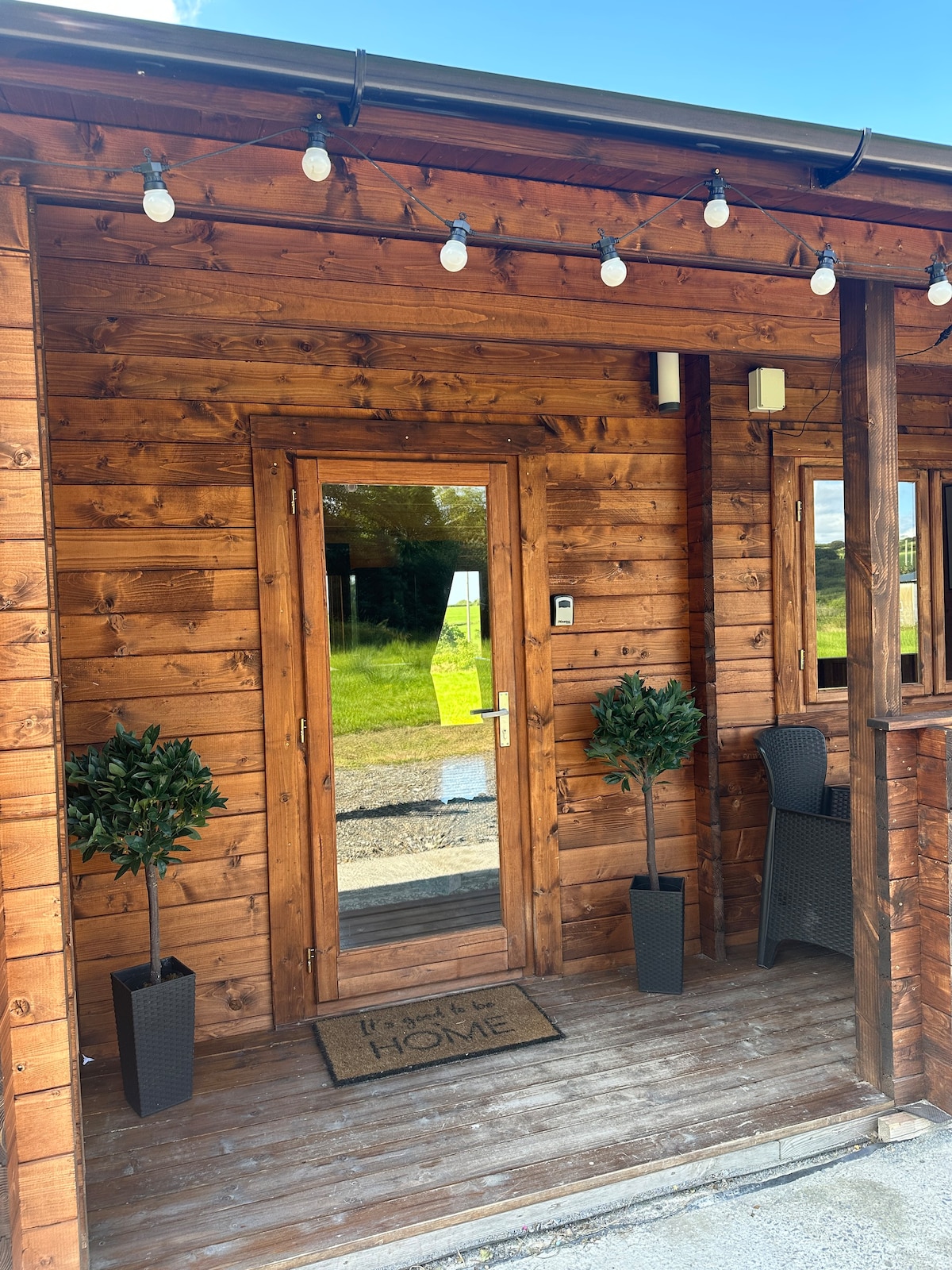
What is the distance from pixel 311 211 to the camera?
81.0 inches

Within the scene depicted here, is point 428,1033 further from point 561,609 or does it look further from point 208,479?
point 208,479

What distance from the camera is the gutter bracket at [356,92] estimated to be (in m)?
1.71

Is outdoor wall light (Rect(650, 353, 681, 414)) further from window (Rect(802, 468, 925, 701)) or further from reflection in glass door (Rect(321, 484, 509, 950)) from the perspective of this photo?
reflection in glass door (Rect(321, 484, 509, 950))

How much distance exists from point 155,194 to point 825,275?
162 centimetres

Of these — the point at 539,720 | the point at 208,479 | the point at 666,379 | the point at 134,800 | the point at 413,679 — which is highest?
A: the point at 666,379

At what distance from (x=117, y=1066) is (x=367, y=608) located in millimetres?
1715

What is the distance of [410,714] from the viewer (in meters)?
3.30

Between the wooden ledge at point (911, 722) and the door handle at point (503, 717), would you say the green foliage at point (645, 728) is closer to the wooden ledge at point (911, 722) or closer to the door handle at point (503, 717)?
the door handle at point (503, 717)

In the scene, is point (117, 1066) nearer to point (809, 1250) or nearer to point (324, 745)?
point (324, 745)

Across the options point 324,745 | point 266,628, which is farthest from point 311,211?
point 324,745

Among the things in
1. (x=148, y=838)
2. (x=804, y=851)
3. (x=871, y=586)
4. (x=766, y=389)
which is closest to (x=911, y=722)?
(x=871, y=586)

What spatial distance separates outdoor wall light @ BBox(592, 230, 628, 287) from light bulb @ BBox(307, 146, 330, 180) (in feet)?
2.21

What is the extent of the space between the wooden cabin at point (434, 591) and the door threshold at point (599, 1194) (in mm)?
24

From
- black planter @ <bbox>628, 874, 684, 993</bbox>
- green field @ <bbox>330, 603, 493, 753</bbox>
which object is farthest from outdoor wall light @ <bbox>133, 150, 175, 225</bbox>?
black planter @ <bbox>628, 874, 684, 993</bbox>
